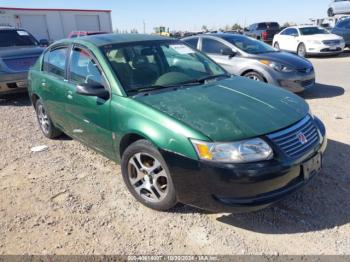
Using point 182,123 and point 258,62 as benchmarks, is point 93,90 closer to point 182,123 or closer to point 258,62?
point 182,123

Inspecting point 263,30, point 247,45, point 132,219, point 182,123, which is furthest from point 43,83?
point 263,30

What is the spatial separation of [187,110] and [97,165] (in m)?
1.82

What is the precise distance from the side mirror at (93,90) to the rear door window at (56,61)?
1.03 m

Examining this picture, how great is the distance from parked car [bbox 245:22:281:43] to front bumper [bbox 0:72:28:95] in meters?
19.0

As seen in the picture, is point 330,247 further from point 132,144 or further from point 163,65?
point 163,65

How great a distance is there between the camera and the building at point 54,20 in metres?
27.8

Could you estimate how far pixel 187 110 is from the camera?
117 inches

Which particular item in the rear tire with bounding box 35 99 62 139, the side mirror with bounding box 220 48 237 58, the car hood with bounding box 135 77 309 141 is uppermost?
→ the car hood with bounding box 135 77 309 141

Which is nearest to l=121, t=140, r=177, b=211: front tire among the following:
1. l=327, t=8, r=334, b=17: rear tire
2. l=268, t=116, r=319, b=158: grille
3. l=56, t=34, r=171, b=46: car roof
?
l=268, t=116, r=319, b=158: grille

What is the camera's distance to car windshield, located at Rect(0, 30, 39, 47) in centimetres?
872

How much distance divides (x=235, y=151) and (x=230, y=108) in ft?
1.87

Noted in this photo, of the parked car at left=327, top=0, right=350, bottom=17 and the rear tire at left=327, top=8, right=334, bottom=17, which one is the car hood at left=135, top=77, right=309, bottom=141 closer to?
the parked car at left=327, top=0, right=350, bottom=17

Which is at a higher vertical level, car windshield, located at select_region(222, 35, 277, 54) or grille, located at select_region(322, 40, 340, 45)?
car windshield, located at select_region(222, 35, 277, 54)

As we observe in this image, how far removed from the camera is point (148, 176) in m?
3.15
